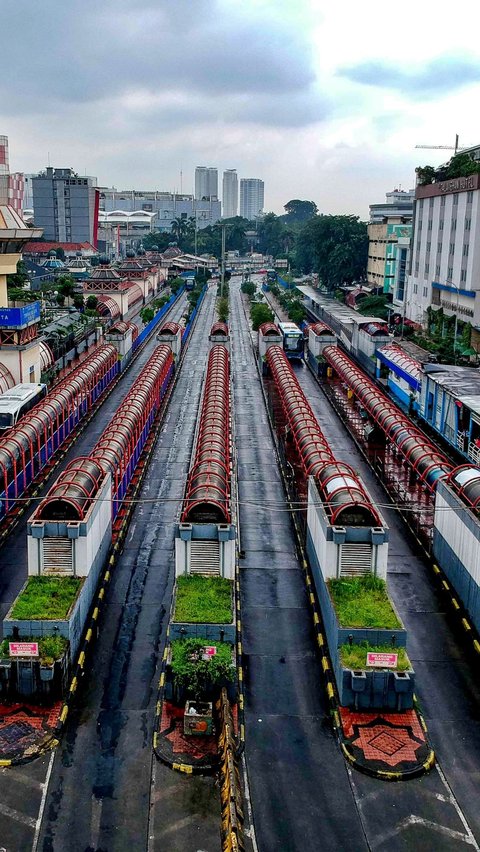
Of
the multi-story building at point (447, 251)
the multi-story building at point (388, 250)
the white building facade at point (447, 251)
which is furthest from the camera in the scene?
the multi-story building at point (388, 250)

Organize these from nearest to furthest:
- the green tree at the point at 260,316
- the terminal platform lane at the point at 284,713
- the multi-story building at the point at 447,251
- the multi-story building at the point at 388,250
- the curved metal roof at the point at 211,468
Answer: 1. the terminal platform lane at the point at 284,713
2. the curved metal roof at the point at 211,468
3. the multi-story building at the point at 447,251
4. the green tree at the point at 260,316
5. the multi-story building at the point at 388,250

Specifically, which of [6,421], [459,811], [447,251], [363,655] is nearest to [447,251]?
[447,251]

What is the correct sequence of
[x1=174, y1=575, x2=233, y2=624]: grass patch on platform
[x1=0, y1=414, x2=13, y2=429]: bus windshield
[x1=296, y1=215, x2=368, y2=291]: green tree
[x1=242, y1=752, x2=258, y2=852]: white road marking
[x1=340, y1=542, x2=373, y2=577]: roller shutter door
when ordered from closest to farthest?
[x1=242, y1=752, x2=258, y2=852]: white road marking → [x1=174, y1=575, x2=233, y2=624]: grass patch on platform → [x1=340, y1=542, x2=373, y2=577]: roller shutter door → [x1=0, y1=414, x2=13, y2=429]: bus windshield → [x1=296, y1=215, x2=368, y2=291]: green tree

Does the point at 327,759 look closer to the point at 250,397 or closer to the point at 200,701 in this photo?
the point at 200,701

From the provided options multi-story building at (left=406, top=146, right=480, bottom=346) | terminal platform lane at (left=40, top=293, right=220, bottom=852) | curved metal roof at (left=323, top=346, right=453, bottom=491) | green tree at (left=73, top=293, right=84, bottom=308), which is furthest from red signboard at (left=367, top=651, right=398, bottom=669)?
green tree at (left=73, top=293, right=84, bottom=308)

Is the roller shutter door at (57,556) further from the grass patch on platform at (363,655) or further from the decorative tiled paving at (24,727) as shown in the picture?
the grass patch on platform at (363,655)

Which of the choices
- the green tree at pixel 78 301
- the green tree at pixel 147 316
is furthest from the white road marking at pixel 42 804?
the green tree at pixel 147 316

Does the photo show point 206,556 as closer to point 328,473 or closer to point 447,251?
point 328,473

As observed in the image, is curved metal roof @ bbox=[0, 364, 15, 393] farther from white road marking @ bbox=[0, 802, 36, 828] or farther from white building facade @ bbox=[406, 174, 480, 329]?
white building facade @ bbox=[406, 174, 480, 329]
